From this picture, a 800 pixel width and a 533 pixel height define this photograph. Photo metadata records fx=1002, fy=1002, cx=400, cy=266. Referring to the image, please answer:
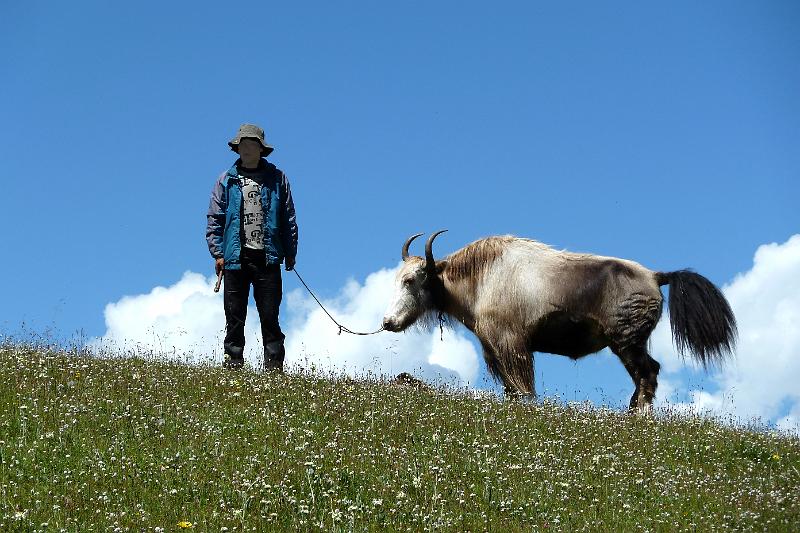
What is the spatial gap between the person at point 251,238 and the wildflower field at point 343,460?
45.0 inches

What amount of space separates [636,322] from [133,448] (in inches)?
309

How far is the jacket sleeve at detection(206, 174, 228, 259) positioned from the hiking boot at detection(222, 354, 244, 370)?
4.61ft

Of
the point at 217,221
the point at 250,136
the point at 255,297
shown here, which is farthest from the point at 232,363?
the point at 250,136

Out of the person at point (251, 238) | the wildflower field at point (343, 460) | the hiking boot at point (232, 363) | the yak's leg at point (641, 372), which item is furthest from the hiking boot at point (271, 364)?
the yak's leg at point (641, 372)

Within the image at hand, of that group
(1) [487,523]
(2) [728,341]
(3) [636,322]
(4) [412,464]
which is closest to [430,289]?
(3) [636,322]

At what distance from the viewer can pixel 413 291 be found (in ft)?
54.3

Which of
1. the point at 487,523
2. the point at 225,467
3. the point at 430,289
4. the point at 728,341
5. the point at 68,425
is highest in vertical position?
the point at 430,289

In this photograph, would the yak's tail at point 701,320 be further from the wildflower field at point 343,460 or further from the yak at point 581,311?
the wildflower field at point 343,460

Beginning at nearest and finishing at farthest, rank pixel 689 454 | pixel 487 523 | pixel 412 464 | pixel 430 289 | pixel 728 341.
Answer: pixel 487 523, pixel 412 464, pixel 689 454, pixel 728 341, pixel 430 289

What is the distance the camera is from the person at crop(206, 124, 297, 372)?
44.8 feet

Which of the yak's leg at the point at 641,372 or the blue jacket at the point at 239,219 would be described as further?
the yak's leg at the point at 641,372

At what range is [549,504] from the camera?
8.70 m

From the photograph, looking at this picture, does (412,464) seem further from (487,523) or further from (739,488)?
(739,488)

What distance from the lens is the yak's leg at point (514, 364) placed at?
14.8 meters
